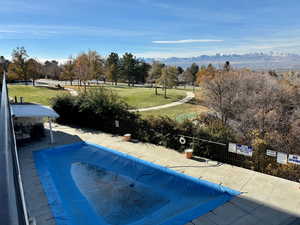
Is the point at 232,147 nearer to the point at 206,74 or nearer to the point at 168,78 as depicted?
the point at 168,78

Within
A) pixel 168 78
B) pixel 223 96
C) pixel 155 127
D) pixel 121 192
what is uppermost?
pixel 168 78

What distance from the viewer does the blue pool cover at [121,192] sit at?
700cm

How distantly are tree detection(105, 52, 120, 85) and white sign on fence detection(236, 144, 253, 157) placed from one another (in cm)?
4527

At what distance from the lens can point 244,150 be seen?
9.36 m

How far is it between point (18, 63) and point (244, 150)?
41.2 m

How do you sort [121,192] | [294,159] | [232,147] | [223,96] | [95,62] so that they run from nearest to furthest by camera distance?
[294,159], [121,192], [232,147], [223,96], [95,62]

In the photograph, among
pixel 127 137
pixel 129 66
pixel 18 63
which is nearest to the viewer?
pixel 127 137

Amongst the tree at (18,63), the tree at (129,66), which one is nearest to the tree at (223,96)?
the tree at (18,63)

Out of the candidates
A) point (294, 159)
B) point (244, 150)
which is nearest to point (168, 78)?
point (244, 150)

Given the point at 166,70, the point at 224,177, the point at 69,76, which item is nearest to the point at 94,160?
the point at 224,177

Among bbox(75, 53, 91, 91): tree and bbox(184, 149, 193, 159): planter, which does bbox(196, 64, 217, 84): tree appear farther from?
bbox(75, 53, 91, 91): tree

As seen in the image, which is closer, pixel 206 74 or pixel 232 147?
pixel 232 147

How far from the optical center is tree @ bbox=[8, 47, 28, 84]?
129ft

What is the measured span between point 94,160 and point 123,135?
334 cm
